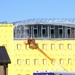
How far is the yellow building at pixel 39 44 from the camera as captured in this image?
9169 centimetres

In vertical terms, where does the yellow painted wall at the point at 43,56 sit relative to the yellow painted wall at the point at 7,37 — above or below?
below

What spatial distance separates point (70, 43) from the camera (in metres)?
91.8

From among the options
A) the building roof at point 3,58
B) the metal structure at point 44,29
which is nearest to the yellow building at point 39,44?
the metal structure at point 44,29

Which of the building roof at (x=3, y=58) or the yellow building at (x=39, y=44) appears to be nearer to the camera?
the building roof at (x=3, y=58)

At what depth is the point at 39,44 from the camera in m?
92.6

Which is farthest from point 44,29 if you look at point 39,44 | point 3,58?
point 3,58

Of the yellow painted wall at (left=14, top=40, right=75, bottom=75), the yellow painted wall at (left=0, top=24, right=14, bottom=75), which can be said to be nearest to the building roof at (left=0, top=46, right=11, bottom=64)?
the yellow painted wall at (left=14, top=40, right=75, bottom=75)

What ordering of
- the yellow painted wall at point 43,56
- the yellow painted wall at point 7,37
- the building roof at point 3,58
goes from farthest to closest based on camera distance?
the yellow painted wall at point 7,37 < the yellow painted wall at point 43,56 < the building roof at point 3,58

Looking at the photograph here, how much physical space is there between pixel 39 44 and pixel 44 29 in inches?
128

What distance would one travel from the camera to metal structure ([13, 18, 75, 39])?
92.0m

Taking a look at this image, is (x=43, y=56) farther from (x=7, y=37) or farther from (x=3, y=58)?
(x=3, y=58)

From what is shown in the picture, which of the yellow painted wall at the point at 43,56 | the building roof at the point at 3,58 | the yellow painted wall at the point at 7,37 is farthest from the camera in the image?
the yellow painted wall at the point at 7,37

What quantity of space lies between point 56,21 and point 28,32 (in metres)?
6.31

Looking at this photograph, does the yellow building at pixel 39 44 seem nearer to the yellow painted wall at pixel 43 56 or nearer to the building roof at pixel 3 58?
the yellow painted wall at pixel 43 56
